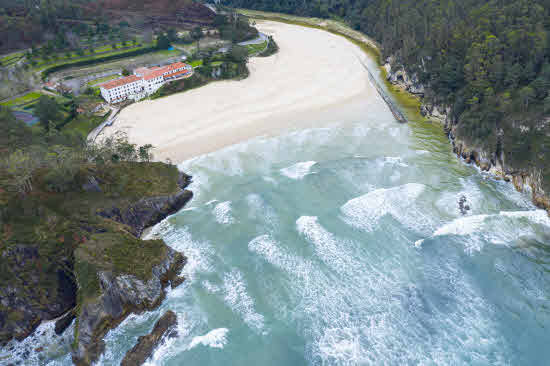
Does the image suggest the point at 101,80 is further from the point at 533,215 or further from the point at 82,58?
the point at 533,215

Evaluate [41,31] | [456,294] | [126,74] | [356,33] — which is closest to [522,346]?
[456,294]

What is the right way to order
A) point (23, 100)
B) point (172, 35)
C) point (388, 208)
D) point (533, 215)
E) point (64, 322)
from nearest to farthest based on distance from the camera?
point (64, 322)
point (533, 215)
point (388, 208)
point (23, 100)
point (172, 35)

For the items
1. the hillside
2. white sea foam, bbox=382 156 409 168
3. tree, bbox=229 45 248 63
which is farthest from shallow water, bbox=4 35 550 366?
the hillside

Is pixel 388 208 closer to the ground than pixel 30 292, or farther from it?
farther from it

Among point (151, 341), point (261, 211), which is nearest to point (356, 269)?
point (261, 211)

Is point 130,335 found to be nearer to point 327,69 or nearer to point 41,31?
point 327,69

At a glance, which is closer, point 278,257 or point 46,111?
point 278,257

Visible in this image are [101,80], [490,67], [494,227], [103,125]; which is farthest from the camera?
[101,80]
